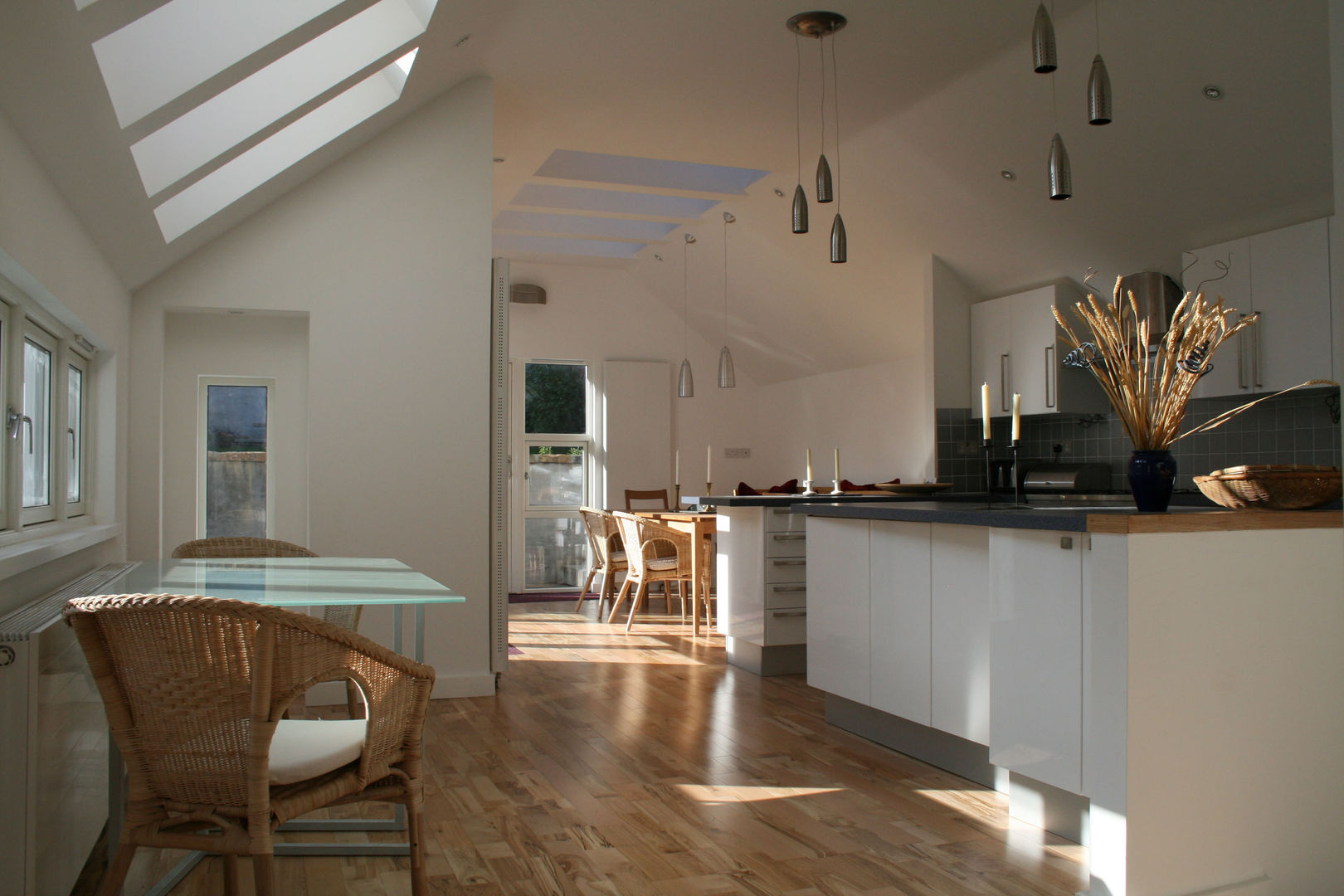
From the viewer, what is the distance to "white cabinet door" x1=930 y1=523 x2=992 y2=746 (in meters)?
3.15

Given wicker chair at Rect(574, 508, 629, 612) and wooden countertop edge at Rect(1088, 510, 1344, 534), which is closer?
wooden countertop edge at Rect(1088, 510, 1344, 534)

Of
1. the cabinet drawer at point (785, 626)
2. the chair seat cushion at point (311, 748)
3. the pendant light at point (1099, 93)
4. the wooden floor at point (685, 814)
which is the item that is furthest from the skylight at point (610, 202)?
the chair seat cushion at point (311, 748)

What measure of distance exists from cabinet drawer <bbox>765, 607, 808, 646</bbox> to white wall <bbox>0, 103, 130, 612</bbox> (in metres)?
3.00

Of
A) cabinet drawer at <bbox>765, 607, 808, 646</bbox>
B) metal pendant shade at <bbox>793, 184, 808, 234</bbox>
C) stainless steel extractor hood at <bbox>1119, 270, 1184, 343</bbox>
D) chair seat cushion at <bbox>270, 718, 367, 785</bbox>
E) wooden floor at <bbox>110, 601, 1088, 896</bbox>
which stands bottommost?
wooden floor at <bbox>110, 601, 1088, 896</bbox>

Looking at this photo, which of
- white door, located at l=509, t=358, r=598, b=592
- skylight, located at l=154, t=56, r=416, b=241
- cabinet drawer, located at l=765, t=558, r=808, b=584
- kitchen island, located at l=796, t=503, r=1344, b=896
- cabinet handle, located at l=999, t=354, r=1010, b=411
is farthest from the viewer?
white door, located at l=509, t=358, r=598, b=592

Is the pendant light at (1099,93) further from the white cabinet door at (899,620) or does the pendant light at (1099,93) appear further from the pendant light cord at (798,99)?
the pendant light cord at (798,99)

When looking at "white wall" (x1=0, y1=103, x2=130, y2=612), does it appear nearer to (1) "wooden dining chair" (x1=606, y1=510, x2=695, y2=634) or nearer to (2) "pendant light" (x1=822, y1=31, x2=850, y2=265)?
(2) "pendant light" (x1=822, y1=31, x2=850, y2=265)

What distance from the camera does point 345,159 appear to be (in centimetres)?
460

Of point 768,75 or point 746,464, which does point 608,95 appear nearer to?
point 768,75

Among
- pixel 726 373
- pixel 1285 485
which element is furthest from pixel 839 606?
pixel 726 373

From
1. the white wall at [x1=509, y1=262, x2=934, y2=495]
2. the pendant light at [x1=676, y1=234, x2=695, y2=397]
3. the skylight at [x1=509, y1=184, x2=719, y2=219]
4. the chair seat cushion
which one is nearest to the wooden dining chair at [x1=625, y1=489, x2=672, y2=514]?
the white wall at [x1=509, y1=262, x2=934, y2=495]

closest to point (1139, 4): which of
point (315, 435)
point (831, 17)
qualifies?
point (831, 17)

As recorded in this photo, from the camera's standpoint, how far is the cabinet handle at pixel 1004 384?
6281mm

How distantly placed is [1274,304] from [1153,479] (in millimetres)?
2490
